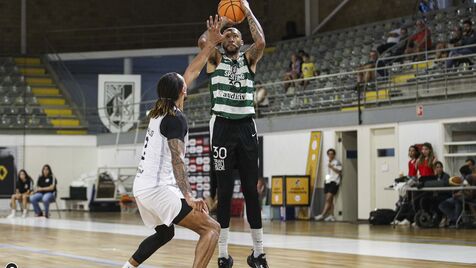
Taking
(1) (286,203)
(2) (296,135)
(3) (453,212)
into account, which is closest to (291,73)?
(2) (296,135)

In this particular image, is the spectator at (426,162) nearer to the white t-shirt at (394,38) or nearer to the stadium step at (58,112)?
the white t-shirt at (394,38)

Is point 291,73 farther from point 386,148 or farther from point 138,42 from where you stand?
point 138,42

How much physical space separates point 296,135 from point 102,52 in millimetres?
10577

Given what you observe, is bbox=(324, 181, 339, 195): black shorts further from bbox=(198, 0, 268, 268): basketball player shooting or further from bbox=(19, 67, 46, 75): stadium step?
bbox=(19, 67, 46, 75): stadium step

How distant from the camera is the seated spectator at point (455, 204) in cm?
1518

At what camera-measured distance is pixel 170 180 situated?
19.7 ft

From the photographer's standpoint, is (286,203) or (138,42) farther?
(138,42)

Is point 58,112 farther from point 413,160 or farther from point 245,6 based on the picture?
point 245,6

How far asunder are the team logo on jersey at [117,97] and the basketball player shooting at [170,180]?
20.9 m

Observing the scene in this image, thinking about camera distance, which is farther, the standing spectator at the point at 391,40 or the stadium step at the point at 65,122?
the stadium step at the point at 65,122

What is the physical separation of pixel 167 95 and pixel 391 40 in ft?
49.4

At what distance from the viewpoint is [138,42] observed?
2964 centimetres

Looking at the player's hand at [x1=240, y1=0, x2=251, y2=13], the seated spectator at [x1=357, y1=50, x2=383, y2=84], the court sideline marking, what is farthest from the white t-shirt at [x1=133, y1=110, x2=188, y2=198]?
the seated spectator at [x1=357, y1=50, x2=383, y2=84]

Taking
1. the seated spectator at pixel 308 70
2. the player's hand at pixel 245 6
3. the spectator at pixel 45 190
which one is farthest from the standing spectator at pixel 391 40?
the player's hand at pixel 245 6
